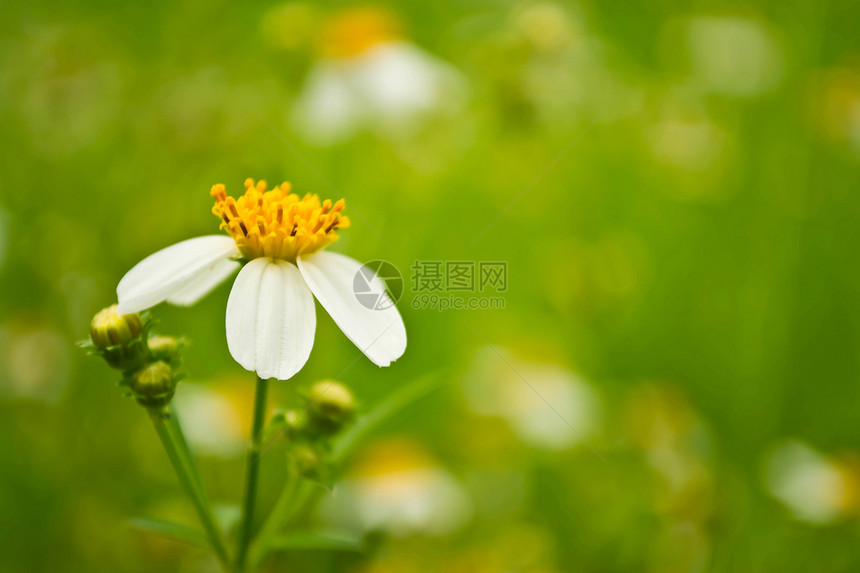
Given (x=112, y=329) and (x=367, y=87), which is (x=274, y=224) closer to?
(x=112, y=329)

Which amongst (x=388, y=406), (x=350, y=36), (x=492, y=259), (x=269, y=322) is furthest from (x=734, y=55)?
(x=269, y=322)

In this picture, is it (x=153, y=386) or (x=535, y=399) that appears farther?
(x=535, y=399)

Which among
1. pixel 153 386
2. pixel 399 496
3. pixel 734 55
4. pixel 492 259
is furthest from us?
pixel 734 55

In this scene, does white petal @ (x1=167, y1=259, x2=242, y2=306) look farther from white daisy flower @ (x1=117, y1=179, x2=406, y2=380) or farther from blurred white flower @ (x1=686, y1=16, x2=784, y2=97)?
blurred white flower @ (x1=686, y1=16, x2=784, y2=97)

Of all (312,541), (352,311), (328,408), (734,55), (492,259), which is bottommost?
(492,259)

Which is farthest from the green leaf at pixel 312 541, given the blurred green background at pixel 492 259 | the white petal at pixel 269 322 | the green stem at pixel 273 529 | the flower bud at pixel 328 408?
the blurred green background at pixel 492 259

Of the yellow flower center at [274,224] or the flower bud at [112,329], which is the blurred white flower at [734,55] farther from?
the flower bud at [112,329]
